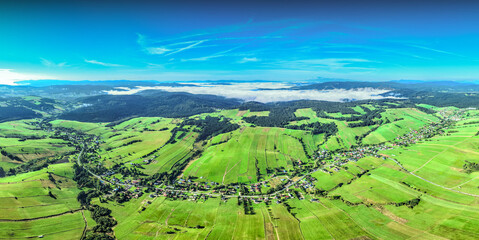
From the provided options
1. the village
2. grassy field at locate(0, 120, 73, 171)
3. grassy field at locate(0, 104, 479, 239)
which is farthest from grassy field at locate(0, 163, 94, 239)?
grassy field at locate(0, 120, 73, 171)

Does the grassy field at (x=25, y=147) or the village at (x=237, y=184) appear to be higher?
the grassy field at (x=25, y=147)

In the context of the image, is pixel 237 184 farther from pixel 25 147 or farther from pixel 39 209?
pixel 25 147

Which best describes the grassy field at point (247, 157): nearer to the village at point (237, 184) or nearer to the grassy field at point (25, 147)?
the village at point (237, 184)

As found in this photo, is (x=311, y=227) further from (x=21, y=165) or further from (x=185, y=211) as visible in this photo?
(x=21, y=165)

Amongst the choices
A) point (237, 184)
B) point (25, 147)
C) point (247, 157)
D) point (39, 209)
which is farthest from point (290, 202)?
point (25, 147)

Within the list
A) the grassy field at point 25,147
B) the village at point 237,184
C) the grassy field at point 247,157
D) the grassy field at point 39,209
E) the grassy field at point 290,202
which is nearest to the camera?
the grassy field at point 290,202

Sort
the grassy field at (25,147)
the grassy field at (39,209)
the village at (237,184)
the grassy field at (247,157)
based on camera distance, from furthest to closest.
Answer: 1. the grassy field at (25,147)
2. the grassy field at (247,157)
3. the village at (237,184)
4. the grassy field at (39,209)

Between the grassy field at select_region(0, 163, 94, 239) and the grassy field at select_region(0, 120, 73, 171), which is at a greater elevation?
the grassy field at select_region(0, 120, 73, 171)

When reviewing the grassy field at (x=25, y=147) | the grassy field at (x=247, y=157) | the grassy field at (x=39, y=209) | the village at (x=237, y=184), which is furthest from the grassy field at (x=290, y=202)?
the grassy field at (x=25, y=147)

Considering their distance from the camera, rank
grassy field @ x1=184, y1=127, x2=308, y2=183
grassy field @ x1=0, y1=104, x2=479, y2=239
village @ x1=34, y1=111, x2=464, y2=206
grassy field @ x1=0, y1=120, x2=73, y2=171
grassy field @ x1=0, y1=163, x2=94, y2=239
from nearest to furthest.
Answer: grassy field @ x1=0, y1=104, x2=479, y2=239, grassy field @ x1=0, y1=163, x2=94, y2=239, village @ x1=34, y1=111, x2=464, y2=206, grassy field @ x1=184, y1=127, x2=308, y2=183, grassy field @ x1=0, y1=120, x2=73, y2=171

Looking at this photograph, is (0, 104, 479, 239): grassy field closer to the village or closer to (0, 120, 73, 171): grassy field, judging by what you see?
the village

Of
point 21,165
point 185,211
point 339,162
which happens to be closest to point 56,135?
point 21,165

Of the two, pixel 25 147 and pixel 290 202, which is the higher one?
pixel 25 147
